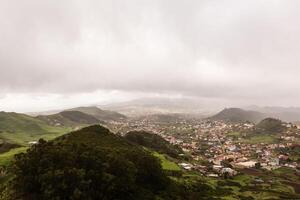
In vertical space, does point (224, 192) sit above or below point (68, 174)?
below

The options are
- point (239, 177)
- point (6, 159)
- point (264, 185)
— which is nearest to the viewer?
point (6, 159)

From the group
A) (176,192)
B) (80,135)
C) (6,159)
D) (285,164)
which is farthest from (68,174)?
(285,164)

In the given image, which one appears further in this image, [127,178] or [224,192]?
[224,192]

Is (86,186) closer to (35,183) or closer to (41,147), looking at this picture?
(35,183)

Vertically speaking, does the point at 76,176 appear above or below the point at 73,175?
below

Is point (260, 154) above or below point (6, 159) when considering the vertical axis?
below

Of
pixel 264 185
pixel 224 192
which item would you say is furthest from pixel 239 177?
pixel 224 192

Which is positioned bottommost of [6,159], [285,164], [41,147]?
[285,164]

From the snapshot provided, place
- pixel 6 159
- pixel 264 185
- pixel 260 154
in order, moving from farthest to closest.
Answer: pixel 260 154, pixel 264 185, pixel 6 159

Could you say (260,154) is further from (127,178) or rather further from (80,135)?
(127,178)
